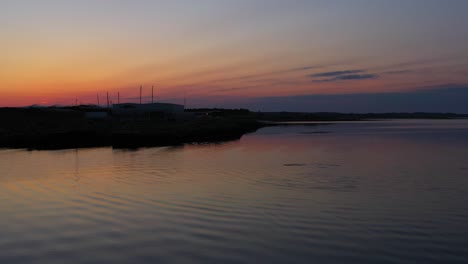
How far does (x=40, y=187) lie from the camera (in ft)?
65.3

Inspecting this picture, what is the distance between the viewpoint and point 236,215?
13484 millimetres

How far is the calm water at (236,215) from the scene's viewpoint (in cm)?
988

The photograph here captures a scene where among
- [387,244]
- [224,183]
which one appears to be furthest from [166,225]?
[224,183]

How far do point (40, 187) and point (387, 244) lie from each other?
16.1m

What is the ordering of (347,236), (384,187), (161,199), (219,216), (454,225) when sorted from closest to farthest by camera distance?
(347,236) < (454,225) < (219,216) < (161,199) < (384,187)

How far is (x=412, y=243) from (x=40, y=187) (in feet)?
54.5

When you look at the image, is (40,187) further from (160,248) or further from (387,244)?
(387,244)

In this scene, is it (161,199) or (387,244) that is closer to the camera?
(387,244)

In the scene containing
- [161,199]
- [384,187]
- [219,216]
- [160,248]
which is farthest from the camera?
[384,187]

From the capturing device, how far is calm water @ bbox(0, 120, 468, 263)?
9875 mm

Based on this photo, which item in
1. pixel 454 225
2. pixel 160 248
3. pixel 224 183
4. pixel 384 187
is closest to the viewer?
pixel 160 248

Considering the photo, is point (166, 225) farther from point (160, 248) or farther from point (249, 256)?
point (249, 256)

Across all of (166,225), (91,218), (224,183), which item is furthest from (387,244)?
(224,183)

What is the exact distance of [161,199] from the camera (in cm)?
1644
